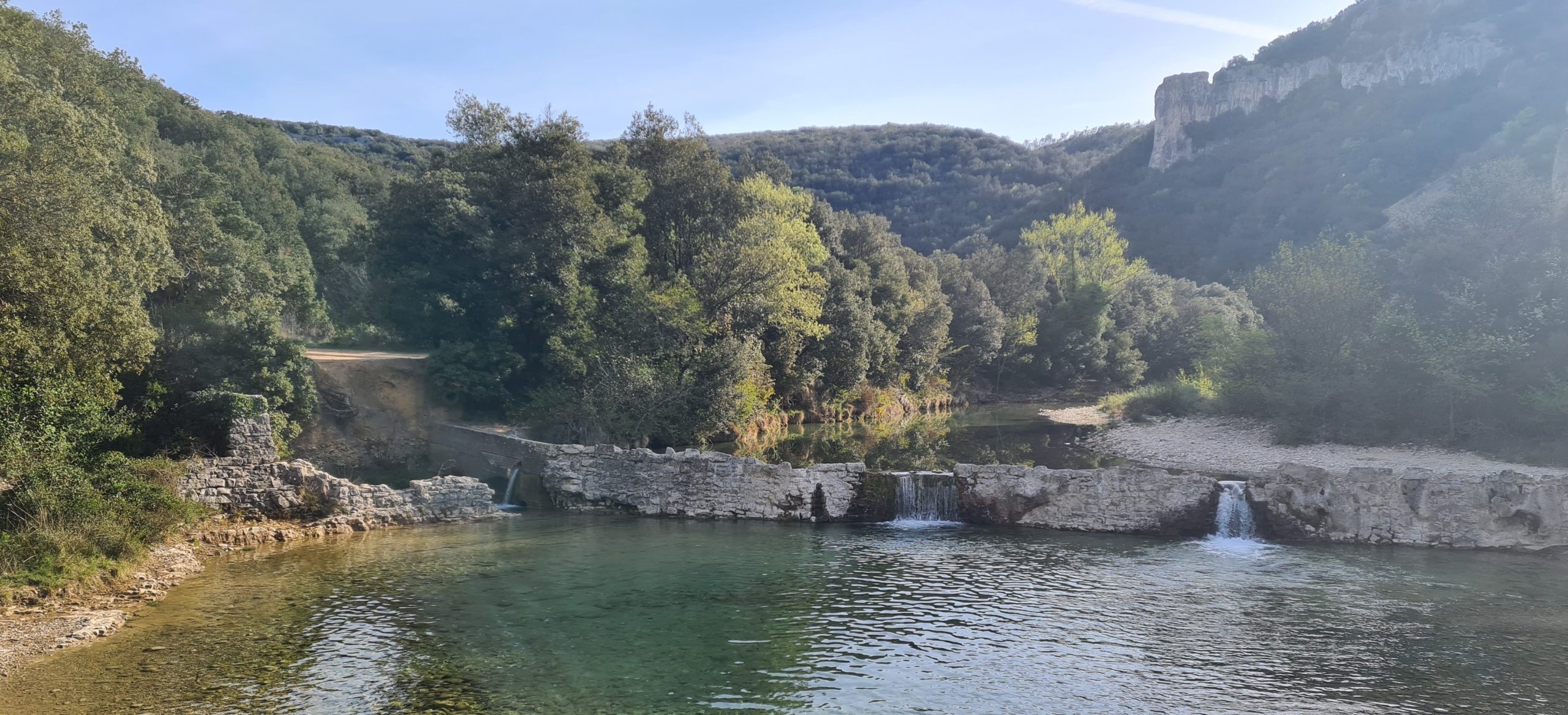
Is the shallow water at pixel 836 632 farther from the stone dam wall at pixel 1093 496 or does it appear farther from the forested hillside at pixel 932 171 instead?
the forested hillside at pixel 932 171

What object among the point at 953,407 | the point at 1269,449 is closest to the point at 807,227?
the point at 953,407

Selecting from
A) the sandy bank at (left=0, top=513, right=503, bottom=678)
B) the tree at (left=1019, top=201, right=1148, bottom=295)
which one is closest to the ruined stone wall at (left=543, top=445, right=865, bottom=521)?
the sandy bank at (left=0, top=513, right=503, bottom=678)

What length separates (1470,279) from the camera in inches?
1169

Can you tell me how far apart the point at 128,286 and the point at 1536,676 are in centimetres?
2737

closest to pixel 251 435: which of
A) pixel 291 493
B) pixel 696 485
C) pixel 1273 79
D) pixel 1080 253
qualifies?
pixel 291 493

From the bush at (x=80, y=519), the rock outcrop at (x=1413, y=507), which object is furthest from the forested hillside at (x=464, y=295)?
the rock outcrop at (x=1413, y=507)

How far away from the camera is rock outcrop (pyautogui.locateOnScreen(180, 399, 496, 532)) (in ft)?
67.6

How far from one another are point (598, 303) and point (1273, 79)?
11572 cm

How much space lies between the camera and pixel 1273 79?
11869cm

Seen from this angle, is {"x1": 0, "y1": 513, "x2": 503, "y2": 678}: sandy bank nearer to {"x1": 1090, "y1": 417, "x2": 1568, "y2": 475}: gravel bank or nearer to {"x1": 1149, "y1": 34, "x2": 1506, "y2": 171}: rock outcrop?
{"x1": 1090, "y1": 417, "x2": 1568, "y2": 475}: gravel bank

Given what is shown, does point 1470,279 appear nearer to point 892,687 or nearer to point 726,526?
point 726,526

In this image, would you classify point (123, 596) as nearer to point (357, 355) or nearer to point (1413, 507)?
point (357, 355)

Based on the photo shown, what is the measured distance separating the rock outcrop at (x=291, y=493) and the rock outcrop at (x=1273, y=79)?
369ft

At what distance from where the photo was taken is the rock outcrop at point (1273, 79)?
3762 inches
